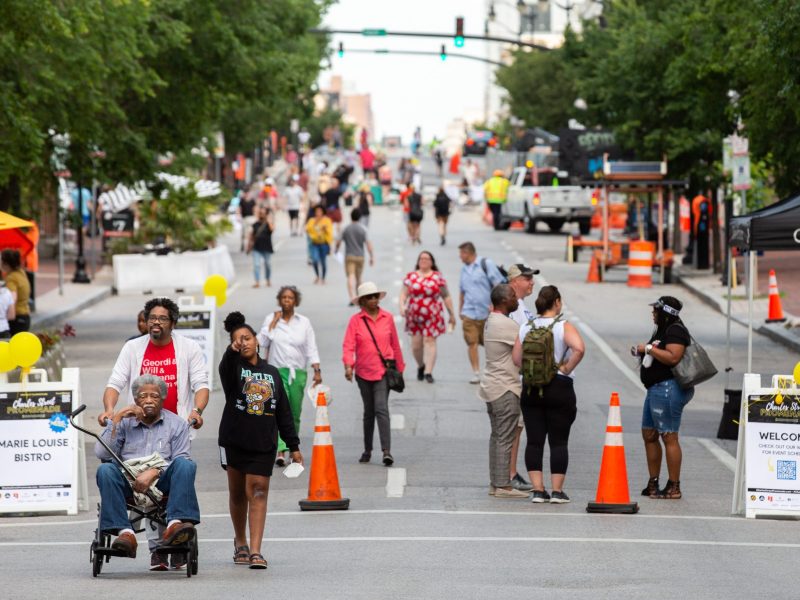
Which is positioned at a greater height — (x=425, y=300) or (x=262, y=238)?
(x=262, y=238)

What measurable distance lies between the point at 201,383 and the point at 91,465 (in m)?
5.48

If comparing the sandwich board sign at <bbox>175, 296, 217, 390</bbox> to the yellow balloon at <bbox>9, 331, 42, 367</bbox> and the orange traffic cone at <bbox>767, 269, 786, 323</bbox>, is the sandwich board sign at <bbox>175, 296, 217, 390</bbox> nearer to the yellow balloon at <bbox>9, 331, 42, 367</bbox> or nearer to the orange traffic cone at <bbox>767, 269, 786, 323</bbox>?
the yellow balloon at <bbox>9, 331, 42, 367</bbox>

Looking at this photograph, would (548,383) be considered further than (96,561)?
Yes

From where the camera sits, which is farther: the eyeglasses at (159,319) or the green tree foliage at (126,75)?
the green tree foliage at (126,75)

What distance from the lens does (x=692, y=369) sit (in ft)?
47.1

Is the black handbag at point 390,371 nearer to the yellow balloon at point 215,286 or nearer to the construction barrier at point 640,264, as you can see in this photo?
the yellow balloon at point 215,286

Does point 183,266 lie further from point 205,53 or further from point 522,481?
point 522,481

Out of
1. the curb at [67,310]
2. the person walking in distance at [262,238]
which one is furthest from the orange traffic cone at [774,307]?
the curb at [67,310]

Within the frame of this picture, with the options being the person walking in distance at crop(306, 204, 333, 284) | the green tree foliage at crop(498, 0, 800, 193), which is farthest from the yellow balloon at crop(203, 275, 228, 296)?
the person walking in distance at crop(306, 204, 333, 284)

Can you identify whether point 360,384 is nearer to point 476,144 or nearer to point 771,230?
point 771,230

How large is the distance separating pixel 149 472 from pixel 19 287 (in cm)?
1115

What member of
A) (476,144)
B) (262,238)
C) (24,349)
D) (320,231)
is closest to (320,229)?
(320,231)

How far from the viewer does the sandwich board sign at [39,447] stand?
14211 millimetres

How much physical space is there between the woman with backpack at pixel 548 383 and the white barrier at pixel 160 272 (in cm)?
2358
